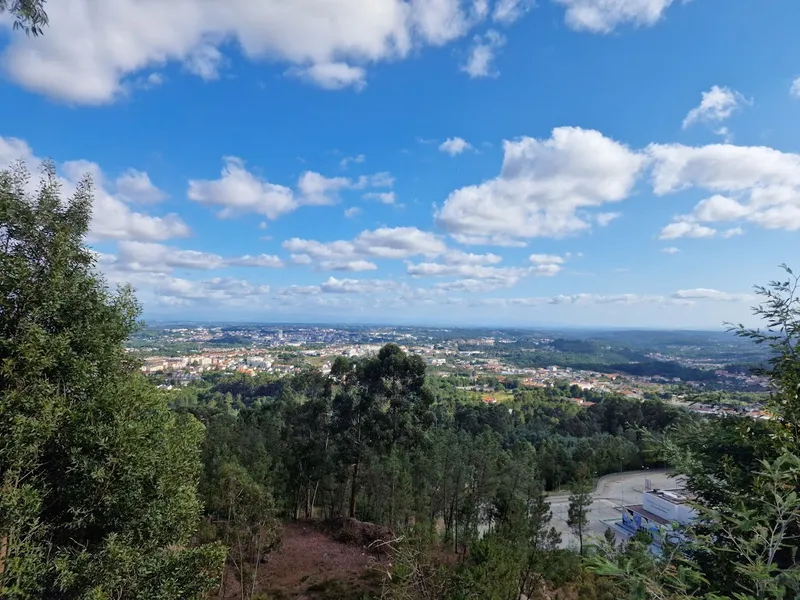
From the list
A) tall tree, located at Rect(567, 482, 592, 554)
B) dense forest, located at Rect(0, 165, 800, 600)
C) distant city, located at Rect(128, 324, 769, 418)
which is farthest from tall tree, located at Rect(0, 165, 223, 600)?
distant city, located at Rect(128, 324, 769, 418)

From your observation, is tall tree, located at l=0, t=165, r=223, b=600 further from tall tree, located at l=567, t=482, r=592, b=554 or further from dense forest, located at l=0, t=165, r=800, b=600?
tall tree, located at l=567, t=482, r=592, b=554

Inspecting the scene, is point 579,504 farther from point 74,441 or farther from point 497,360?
point 497,360

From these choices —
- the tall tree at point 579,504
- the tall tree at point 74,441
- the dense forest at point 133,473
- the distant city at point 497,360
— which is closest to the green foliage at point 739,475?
the dense forest at point 133,473

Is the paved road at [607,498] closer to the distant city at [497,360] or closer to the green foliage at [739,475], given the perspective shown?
the distant city at [497,360]

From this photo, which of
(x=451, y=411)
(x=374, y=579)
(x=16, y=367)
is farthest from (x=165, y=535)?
(x=451, y=411)

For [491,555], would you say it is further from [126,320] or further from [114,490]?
[126,320]

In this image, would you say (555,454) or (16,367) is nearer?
(16,367)

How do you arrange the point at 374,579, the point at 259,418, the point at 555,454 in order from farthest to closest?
1. the point at 555,454
2. the point at 259,418
3. the point at 374,579
